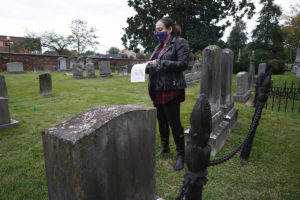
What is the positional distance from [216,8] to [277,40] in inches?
791

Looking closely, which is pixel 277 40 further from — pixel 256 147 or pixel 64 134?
pixel 64 134

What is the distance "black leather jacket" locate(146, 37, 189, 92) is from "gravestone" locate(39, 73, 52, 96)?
825cm

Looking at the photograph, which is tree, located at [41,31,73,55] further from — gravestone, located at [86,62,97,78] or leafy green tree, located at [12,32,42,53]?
gravestone, located at [86,62,97,78]

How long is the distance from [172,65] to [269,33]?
3791 cm

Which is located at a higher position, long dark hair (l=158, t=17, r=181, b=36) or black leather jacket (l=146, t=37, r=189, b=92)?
long dark hair (l=158, t=17, r=181, b=36)

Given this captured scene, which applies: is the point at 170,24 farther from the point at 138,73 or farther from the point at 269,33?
the point at 269,33

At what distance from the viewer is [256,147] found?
3799mm

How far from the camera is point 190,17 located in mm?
19203

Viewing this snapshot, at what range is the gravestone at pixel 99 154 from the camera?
46.0 inches

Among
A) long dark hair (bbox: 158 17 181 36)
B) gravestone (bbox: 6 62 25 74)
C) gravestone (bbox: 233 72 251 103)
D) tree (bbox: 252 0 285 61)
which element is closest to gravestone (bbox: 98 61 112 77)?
gravestone (bbox: 6 62 25 74)

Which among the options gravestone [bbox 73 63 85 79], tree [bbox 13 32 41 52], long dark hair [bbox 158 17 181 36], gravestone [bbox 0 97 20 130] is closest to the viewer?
long dark hair [bbox 158 17 181 36]

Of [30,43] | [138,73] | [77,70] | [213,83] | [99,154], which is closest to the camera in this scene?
[99,154]

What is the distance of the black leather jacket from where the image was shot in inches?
98.8

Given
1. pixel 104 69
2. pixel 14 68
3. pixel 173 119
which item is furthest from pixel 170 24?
pixel 14 68
